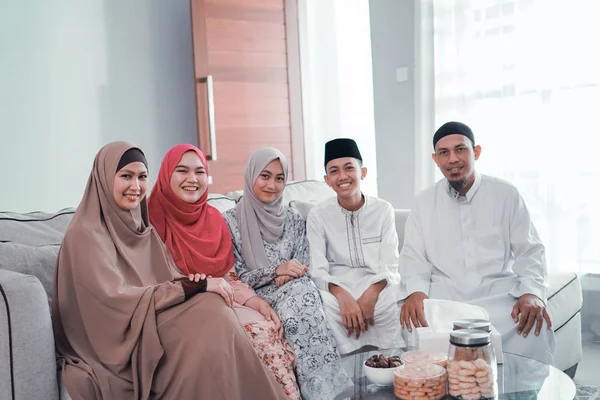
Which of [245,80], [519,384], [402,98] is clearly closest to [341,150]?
[519,384]

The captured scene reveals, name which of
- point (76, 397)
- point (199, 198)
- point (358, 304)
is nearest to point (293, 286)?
point (358, 304)

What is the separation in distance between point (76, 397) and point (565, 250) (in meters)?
3.00

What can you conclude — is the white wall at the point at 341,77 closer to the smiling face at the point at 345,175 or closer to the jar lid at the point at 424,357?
the smiling face at the point at 345,175

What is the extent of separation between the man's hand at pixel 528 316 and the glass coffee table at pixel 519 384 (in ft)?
1.20

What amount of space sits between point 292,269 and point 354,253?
39 cm

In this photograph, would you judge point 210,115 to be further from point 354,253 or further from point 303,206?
point 354,253

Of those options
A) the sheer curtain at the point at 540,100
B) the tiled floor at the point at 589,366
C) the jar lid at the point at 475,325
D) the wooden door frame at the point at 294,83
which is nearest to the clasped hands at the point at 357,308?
the jar lid at the point at 475,325

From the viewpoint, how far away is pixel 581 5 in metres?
3.63

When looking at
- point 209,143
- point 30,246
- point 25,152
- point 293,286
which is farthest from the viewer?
point 209,143

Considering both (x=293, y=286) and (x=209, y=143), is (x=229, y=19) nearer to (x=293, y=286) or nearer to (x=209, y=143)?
(x=209, y=143)

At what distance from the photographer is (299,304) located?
8.11 feet

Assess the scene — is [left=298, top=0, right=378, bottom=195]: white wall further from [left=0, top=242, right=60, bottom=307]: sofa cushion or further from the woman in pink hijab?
[left=0, top=242, right=60, bottom=307]: sofa cushion

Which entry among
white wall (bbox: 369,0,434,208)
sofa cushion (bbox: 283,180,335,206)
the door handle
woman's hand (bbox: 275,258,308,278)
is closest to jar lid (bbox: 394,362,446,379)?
woman's hand (bbox: 275,258,308,278)

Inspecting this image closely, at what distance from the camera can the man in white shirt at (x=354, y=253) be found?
2.65 metres
